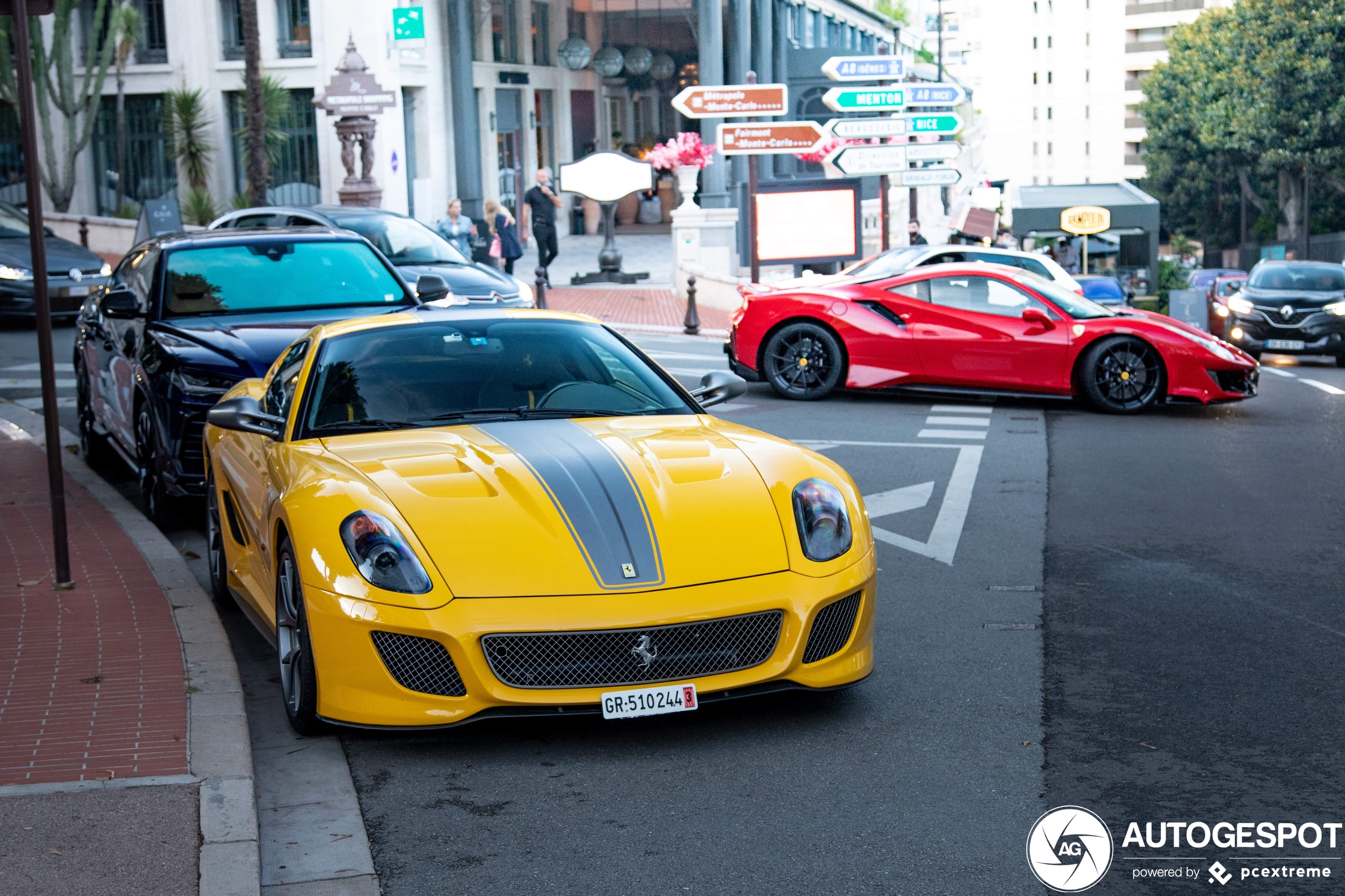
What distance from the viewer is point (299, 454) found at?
5.97 m

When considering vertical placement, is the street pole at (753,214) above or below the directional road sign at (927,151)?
below

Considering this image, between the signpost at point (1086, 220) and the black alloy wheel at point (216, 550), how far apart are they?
30.8 metres

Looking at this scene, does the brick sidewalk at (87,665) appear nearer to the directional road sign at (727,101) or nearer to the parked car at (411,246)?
the parked car at (411,246)

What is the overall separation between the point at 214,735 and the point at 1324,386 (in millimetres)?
16313

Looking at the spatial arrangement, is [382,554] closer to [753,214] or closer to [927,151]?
[927,151]

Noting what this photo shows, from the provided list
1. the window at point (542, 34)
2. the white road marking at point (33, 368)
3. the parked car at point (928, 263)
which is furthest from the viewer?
the window at point (542, 34)

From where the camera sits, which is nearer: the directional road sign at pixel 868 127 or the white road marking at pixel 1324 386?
the white road marking at pixel 1324 386

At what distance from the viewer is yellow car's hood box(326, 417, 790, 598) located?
16.9 feet

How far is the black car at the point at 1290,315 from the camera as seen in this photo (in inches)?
893

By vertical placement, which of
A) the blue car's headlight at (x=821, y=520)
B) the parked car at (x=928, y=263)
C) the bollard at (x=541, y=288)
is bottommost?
the blue car's headlight at (x=821, y=520)

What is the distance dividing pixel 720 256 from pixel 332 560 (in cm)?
2320

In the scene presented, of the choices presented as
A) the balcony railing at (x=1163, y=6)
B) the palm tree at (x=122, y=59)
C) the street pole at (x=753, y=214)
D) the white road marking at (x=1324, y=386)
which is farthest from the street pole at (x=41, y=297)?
the balcony railing at (x=1163, y=6)

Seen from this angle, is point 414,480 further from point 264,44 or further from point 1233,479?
point 264,44

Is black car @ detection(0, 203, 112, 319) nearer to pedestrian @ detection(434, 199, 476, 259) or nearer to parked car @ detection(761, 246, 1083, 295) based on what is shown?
pedestrian @ detection(434, 199, 476, 259)
